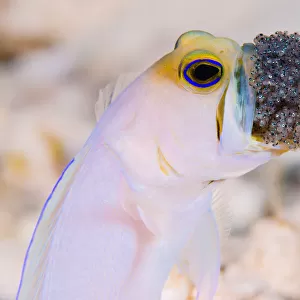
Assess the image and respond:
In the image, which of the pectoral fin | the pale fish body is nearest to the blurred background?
the pectoral fin

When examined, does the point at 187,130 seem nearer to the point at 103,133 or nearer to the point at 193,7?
the point at 103,133

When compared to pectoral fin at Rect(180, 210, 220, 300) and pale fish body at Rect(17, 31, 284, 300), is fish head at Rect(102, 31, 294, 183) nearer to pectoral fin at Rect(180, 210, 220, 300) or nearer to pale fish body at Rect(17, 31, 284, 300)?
pale fish body at Rect(17, 31, 284, 300)

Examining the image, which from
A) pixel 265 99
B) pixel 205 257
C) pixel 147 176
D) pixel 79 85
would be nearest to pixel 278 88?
pixel 265 99

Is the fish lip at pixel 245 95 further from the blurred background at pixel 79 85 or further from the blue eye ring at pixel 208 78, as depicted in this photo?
the blurred background at pixel 79 85

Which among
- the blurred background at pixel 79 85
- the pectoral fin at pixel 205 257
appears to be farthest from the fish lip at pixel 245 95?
the blurred background at pixel 79 85

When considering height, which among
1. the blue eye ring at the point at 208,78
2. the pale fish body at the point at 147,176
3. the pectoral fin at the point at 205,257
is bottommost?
the pectoral fin at the point at 205,257

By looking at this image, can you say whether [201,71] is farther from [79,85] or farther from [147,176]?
[79,85]

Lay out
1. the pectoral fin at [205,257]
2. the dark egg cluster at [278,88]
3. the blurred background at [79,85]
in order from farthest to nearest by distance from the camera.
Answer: the blurred background at [79,85] → the pectoral fin at [205,257] → the dark egg cluster at [278,88]

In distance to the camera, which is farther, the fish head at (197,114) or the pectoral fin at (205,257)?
the pectoral fin at (205,257)
